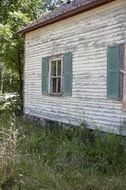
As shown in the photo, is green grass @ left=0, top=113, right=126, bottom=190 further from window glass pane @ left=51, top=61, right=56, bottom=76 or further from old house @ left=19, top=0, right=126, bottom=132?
window glass pane @ left=51, top=61, right=56, bottom=76

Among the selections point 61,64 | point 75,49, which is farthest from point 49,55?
point 75,49

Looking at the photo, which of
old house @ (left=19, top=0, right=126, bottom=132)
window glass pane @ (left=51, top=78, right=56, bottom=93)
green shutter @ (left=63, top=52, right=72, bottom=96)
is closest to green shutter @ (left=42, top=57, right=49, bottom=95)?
old house @ (left=19, top=0, right=126, bottom=132)

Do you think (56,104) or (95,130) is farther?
(56,104)

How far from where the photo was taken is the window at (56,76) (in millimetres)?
14233

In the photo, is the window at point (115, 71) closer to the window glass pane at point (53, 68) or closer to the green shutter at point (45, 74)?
the window glass pane at point (53, 68)

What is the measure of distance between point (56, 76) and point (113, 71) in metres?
3.87

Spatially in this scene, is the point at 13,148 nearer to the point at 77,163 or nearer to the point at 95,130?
the point at 77,163

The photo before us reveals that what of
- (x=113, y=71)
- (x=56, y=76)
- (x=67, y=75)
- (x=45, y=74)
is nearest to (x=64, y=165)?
(x=113, y=71)

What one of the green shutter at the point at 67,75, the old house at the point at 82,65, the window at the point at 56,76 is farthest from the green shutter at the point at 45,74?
the green shutter at the point at 67,75

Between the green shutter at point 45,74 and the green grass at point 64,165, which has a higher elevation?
the green shutter at point 45,74

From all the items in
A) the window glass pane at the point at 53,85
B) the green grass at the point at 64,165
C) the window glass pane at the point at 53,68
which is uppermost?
the window glass pane at the point at 53,68

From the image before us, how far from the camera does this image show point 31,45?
17.2 m

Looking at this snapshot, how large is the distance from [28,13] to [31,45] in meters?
6.91

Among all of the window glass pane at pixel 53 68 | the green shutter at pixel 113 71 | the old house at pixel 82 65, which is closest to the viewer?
the green shutter at pixel 113 71
